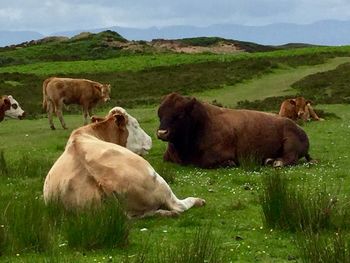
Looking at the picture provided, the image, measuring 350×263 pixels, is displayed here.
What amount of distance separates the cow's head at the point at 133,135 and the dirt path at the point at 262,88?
20.1 meters

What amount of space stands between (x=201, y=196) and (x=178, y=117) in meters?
4.14

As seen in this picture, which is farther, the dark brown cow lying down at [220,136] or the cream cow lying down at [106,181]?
the dark brown cow lying down at [220,136]

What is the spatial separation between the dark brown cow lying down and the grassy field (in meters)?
0.42

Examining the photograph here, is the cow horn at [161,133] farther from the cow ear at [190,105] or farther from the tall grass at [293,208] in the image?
the tall grass at [293,208]

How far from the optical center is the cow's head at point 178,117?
15.2 m

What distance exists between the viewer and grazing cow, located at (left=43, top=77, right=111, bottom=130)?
26.0 m

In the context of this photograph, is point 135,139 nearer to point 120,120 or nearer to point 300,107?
point 120,120

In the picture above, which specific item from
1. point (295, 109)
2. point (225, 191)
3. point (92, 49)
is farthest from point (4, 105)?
point (92, 49)

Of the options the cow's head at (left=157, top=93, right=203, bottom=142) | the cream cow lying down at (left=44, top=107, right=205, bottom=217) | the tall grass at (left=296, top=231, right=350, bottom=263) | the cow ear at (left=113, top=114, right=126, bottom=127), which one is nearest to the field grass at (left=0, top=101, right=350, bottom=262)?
the cream cow lying down at (left=44, top=107, right=205, bottom=217)

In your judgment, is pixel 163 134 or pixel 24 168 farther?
pixel 163 134

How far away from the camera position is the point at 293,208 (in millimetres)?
7984

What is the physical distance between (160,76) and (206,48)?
43892mm

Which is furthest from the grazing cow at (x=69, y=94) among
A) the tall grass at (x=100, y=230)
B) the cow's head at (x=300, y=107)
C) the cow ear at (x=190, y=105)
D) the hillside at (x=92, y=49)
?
the hillside at (x=92, y=49)

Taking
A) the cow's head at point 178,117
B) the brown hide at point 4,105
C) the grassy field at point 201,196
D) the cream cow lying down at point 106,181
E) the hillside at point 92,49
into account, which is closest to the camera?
the grassy field at point 201,196
